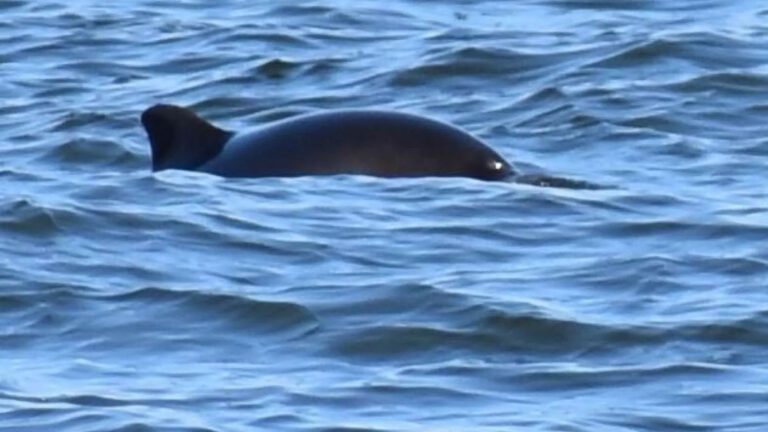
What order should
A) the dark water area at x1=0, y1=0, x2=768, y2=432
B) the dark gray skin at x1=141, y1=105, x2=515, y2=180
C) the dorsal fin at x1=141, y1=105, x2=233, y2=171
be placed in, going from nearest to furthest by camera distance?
the dark water area at x1=0, y1=0, x2=768, y2=432
the dark gray skin at x1=141, y1=105, x2=515, y2=180
the dorsal fin at x1=141, y1=105, x2=233, y2=171

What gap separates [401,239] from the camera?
1129cm

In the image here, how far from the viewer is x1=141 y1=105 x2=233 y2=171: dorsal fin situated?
12.5 m

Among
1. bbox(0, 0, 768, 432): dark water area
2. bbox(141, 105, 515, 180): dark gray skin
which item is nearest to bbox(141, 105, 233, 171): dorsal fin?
bbox(141, 105, 515, 180): dark gray skin

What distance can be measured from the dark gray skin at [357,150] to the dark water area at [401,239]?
0.33 ft

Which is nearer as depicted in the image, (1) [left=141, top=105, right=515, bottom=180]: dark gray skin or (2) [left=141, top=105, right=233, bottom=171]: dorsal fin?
(1) [left=141, top=105, right=515, bottom=180]: dark gray skin

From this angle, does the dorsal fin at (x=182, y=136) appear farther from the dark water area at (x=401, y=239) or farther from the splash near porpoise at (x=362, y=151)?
the dark water area at (x=401, y=239)

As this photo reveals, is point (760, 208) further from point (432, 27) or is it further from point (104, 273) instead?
point (432, 27)

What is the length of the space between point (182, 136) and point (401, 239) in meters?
1.66

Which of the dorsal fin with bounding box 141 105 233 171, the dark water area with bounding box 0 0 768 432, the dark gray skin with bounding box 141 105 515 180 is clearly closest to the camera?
the dark water area with bounding box 0 0 768 432

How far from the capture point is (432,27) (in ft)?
56.9

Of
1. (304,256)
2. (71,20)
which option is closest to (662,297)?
(304,256)

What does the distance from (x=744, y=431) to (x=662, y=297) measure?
6.17 feet

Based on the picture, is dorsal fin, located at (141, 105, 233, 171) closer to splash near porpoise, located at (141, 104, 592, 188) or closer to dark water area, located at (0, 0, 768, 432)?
splash near porpoise, located at (141, 104, 592, 188)

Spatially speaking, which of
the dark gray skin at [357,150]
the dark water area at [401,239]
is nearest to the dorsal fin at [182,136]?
the dark gray skin at [357,150]
